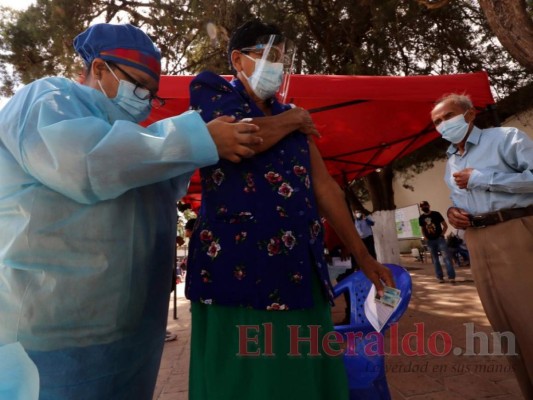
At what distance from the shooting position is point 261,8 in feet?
22.3

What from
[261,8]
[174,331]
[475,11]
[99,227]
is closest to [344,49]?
[261,8]

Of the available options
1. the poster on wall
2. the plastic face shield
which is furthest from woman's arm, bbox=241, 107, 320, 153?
the poster on wall

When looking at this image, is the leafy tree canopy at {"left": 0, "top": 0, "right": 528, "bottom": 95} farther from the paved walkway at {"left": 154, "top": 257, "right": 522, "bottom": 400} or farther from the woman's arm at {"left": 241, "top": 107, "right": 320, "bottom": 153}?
the woman's arm at {"left": 241, "top": 107, "right": 320, "bottom": 153}

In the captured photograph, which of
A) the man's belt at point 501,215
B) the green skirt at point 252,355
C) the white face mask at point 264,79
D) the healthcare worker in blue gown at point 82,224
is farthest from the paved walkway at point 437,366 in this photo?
the white face mask at point 264,79

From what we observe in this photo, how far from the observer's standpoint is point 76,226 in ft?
2.81

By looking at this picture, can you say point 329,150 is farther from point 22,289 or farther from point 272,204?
point 22,289

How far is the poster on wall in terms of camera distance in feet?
46.2

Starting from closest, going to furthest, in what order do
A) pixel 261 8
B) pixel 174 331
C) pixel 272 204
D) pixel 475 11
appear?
pixel 272 204
pixel 174 331
pixel 261 8
pixel 475 11

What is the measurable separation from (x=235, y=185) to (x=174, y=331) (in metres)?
4.19

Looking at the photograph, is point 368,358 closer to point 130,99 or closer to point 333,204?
point 333,204

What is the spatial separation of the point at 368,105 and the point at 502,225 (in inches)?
74.9

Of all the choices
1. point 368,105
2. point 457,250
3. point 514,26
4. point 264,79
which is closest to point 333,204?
point 264,79

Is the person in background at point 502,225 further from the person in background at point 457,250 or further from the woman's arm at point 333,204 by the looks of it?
the person in background at point 457,250

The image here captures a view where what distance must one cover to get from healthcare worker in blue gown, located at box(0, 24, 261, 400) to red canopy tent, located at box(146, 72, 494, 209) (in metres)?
2.00
